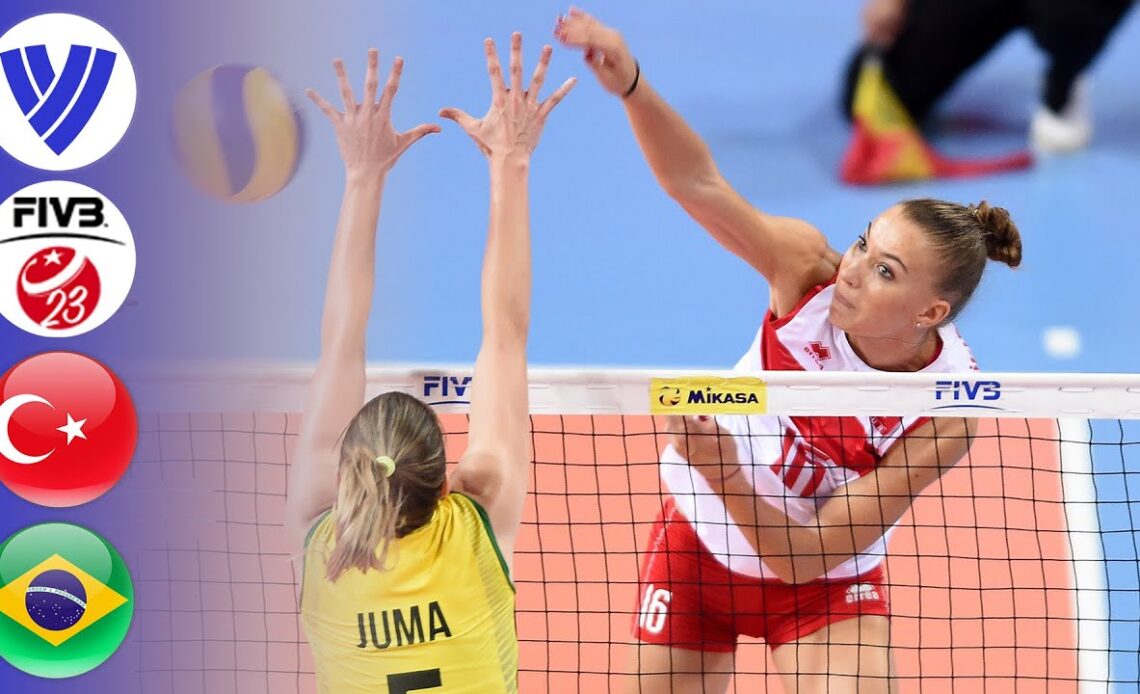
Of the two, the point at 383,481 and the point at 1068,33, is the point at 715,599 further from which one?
the point at 1068,33

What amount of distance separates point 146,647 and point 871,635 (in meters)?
2.14

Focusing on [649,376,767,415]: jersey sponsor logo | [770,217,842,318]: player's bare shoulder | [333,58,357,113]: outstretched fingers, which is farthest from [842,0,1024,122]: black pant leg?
[333,58,357,113]: outstretched fingers

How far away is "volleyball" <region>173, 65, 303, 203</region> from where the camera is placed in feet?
12.9

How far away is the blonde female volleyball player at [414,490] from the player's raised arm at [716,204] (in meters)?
0.33

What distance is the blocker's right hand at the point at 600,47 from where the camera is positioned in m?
3.45

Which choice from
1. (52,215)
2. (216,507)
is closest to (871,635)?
(216,507)

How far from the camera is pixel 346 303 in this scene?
341 centimetres

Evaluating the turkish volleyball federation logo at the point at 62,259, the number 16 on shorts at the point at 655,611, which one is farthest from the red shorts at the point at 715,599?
the turkish volleyball federation logo at the point at 62,259

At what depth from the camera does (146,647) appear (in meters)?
4.10

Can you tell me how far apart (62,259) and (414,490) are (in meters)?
1.17

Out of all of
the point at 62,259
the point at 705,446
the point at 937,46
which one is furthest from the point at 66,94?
the point at 937,46

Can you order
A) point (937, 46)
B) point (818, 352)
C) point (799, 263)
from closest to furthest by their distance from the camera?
point (799, 263) < point (818, 352) < point (937, 46)

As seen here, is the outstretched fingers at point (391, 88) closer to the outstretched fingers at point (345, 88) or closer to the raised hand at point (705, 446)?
the outstretched fingers at point (345, 88)

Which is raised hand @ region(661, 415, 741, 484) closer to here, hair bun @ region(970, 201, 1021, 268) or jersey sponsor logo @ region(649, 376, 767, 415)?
jersey sponsor logo @ region(649, 376, 767, 415)
